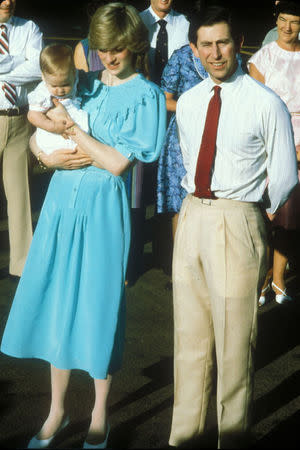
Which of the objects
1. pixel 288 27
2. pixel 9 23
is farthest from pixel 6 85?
pixel 288 27

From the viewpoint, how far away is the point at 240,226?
3.22 m

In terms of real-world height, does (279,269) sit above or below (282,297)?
above

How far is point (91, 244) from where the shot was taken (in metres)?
3.49

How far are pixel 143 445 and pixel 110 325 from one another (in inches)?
27.3

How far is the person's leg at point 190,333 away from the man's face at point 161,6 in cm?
312

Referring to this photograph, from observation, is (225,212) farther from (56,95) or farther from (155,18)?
(155,18)

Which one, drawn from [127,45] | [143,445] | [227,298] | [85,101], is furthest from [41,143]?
[143,445]

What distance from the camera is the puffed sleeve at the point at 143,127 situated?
3410mm

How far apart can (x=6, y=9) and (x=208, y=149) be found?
3140 millimetres

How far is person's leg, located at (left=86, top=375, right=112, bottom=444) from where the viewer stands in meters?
3.58

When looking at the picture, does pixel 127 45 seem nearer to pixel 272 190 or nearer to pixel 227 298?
pixel 272 190

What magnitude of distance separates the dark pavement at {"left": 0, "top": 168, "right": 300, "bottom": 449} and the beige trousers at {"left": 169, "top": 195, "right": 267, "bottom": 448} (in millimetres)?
369

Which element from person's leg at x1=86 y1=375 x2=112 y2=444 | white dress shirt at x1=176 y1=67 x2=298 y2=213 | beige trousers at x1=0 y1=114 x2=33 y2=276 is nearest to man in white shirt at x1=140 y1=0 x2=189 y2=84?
beige trousers at x1=0 y1=114 x2=33 y2=276

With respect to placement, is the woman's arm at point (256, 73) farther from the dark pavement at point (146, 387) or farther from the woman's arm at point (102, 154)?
the woman's arm at point (102, 154)
